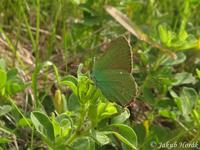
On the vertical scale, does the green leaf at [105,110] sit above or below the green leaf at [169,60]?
above

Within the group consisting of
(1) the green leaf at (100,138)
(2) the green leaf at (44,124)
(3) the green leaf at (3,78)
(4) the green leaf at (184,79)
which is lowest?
(4) the green leaf at (184,79)

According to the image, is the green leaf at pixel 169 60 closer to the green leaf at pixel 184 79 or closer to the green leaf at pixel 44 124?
the green leaf at pixel 184 79

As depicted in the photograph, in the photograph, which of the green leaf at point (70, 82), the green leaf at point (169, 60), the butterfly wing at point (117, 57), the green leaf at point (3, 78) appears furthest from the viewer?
the green leaf at point (169, 60)

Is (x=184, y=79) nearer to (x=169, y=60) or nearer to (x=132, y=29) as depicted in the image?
(x=169, y=60)

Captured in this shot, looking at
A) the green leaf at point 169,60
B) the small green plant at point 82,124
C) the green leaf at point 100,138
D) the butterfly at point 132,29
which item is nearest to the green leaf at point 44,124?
the small green plant at point 82,124

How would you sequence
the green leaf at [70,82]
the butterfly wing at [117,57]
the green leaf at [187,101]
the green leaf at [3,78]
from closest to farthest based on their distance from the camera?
the butterfly wing at [117,57], the green leaf at [70,82], the green leaf at [3,78], the green leaf at [187,101]

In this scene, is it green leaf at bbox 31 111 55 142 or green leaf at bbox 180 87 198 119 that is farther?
green leaf at bbox 180 87 198 119

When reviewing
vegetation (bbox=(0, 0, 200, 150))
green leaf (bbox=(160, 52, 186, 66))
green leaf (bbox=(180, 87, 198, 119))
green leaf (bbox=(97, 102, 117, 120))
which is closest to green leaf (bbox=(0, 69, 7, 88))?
vegetation (bbox=(0, 0, 200, 150))

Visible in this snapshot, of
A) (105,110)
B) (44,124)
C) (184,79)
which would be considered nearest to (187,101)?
(184,79)

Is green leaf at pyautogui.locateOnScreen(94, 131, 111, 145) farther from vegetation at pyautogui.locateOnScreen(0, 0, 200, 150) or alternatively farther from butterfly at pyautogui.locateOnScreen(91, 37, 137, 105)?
butterfly at pyautogui.locateOnScreen(91, 37, 137, 105)
